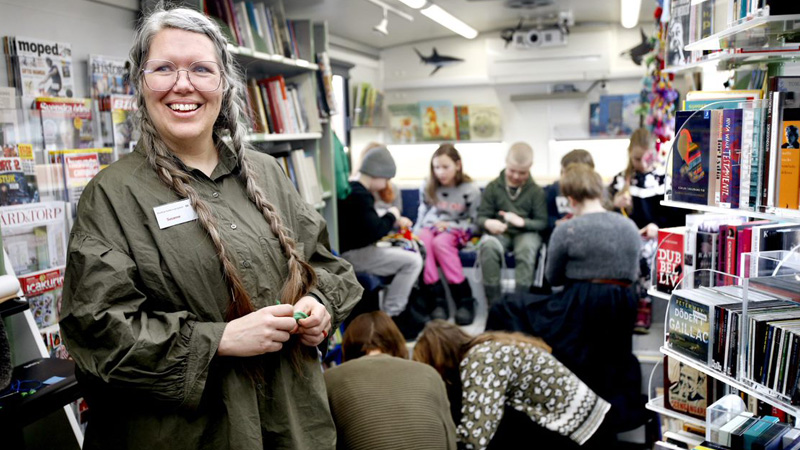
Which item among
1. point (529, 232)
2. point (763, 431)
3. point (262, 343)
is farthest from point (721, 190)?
point (529, 232)

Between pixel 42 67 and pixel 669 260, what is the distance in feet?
8.53

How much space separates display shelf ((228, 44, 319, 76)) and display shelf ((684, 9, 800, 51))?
2.18 meters

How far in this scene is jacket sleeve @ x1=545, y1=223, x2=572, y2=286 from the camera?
13.0 feet

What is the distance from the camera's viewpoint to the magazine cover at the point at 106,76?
10.1 feet

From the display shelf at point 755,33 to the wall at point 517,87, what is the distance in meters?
6.24

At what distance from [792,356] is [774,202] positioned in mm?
401

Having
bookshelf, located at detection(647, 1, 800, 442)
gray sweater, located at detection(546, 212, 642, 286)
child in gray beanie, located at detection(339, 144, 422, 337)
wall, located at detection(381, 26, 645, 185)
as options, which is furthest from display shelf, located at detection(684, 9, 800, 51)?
wall, located at detection(381, 26, 645, 185)

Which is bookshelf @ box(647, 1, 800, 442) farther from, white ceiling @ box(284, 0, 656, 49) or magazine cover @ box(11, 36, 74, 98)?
white ceiling @ box(284, 0, 656, 49)

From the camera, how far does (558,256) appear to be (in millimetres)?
4004

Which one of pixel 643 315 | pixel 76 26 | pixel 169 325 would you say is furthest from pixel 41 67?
pixel 643 315

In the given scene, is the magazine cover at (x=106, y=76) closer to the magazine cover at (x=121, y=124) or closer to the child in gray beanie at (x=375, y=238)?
the magazine cover at (x=121, y=124)

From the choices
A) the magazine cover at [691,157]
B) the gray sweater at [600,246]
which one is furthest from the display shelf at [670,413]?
the gray sweater at [600,246]

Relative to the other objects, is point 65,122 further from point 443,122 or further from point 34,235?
point 443,122

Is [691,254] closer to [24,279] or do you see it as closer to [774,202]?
[774,202]
